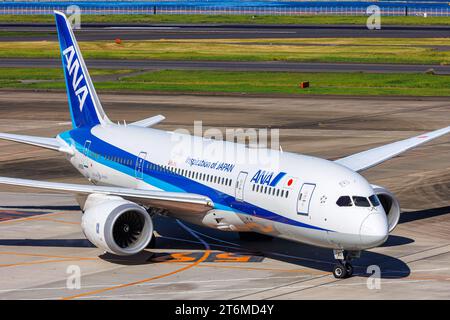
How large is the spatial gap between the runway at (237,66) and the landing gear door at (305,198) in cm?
8706

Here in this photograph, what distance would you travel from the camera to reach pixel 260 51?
14750 cm

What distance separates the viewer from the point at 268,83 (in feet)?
365

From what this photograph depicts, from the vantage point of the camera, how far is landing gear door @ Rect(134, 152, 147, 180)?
146 ft

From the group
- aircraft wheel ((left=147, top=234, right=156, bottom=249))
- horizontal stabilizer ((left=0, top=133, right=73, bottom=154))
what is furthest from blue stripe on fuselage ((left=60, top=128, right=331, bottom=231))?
aircraft wheel ((left=147, top=234, right=156, bottom=249))

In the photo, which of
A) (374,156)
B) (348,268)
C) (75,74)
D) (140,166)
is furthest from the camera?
(75,74)

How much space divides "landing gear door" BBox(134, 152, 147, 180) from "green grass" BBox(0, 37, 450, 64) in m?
92.3

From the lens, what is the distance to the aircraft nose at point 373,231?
33.8m

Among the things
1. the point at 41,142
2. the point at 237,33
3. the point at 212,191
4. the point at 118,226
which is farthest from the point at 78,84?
the point at 237,33

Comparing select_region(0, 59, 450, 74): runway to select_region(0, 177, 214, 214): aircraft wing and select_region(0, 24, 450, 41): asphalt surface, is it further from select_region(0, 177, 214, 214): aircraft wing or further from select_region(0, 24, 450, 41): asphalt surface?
select_region(0, 177, 214, 214): aircraft wing

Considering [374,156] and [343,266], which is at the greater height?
[374,156]

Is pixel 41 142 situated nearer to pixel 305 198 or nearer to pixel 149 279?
pixel 149 279

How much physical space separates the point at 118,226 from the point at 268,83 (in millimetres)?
73984

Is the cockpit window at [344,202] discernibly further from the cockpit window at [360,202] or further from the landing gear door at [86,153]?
the landing gear door at [86,153]
